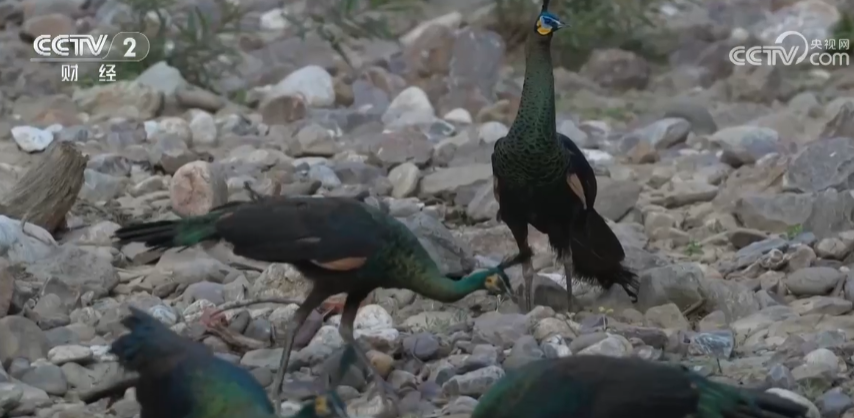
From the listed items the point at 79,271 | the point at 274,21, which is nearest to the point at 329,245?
the point at 79,271

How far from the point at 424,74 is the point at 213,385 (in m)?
7.76

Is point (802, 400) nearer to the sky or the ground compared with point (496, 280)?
nearer to the ground

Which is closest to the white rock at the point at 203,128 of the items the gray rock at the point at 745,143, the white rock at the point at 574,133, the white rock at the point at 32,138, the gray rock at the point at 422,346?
the white rock at the point at 32,138

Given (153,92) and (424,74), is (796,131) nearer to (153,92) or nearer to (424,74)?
(424,74)

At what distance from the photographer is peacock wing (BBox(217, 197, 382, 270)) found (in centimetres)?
471

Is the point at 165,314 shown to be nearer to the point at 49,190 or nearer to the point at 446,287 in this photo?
the point at 446,287

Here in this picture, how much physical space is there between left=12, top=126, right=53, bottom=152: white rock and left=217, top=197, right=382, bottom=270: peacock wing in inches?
166

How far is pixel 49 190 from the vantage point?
22.7 ft

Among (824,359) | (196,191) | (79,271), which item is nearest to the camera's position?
(824,359)

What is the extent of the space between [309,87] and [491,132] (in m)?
1.77

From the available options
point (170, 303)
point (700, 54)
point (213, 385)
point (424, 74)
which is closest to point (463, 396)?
point (213, 385)

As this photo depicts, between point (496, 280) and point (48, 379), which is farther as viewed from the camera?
point (48, 379)

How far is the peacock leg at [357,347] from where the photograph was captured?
4809mm

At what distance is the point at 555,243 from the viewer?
249 inches
